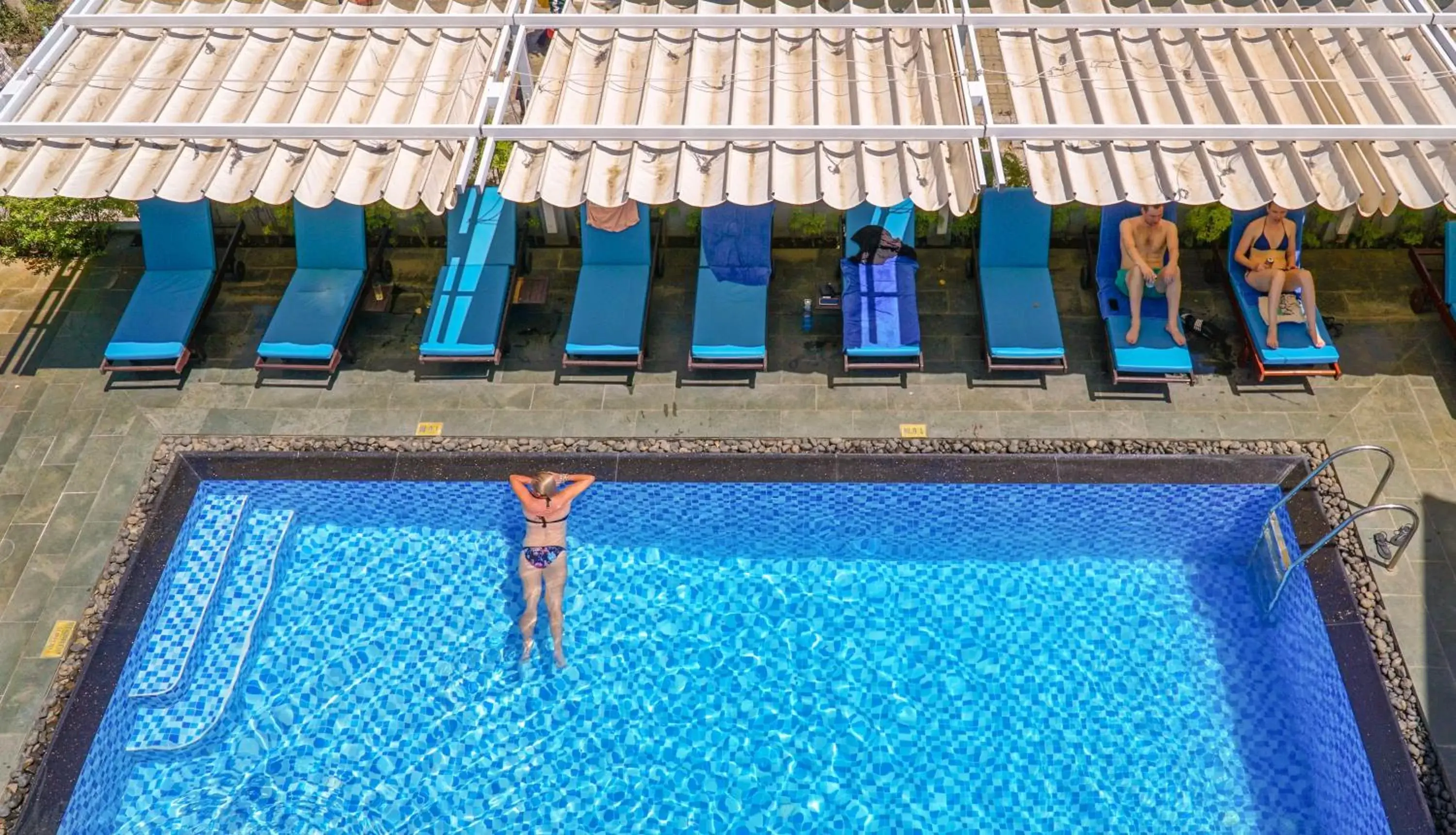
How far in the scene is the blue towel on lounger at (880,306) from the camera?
1059 centimetres

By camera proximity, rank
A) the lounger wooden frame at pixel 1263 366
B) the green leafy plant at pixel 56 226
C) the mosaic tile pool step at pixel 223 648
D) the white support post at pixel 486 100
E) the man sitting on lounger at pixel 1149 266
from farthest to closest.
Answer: the green leafy plant at pixel 56 226 < the man sitting on lounger at pixel 1149 266 < the lounger wooden frame at pixel 1263 366 < the white support post at pixel 486 100 < the mosaic tile pool step at pixel 223 648

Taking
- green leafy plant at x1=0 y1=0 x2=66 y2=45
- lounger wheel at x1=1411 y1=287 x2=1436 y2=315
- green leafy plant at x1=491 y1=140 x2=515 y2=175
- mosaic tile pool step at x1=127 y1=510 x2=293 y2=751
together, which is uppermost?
green leafy plant at x1=0 y1=0 x2=66 y2=45

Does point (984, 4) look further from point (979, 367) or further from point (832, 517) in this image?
point (832, 517)

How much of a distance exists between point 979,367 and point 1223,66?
377cm

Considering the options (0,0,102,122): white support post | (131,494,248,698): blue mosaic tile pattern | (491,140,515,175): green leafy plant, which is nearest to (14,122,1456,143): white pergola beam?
(0,0,102,122): white support post

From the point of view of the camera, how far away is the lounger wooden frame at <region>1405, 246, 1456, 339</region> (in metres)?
10.7

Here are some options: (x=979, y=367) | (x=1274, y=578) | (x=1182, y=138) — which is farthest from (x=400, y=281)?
(x=1274, y=578)

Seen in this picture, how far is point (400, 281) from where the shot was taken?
12.0 m

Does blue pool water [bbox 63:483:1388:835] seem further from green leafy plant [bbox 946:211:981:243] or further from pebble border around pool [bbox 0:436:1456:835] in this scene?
green leafy plant [bbox 946:211:981:243]

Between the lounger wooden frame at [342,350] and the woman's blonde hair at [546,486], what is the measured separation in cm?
296

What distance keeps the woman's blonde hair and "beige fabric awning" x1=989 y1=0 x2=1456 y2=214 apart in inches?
198

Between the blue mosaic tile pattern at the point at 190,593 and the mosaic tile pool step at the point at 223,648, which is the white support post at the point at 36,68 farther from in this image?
the mosaic tile pool step at the point at 223,648

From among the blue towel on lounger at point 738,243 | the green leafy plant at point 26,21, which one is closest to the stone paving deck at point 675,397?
the blue towel on lounger at point 738,243

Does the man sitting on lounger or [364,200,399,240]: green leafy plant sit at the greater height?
[364,200,399,240]: green leafy plant
